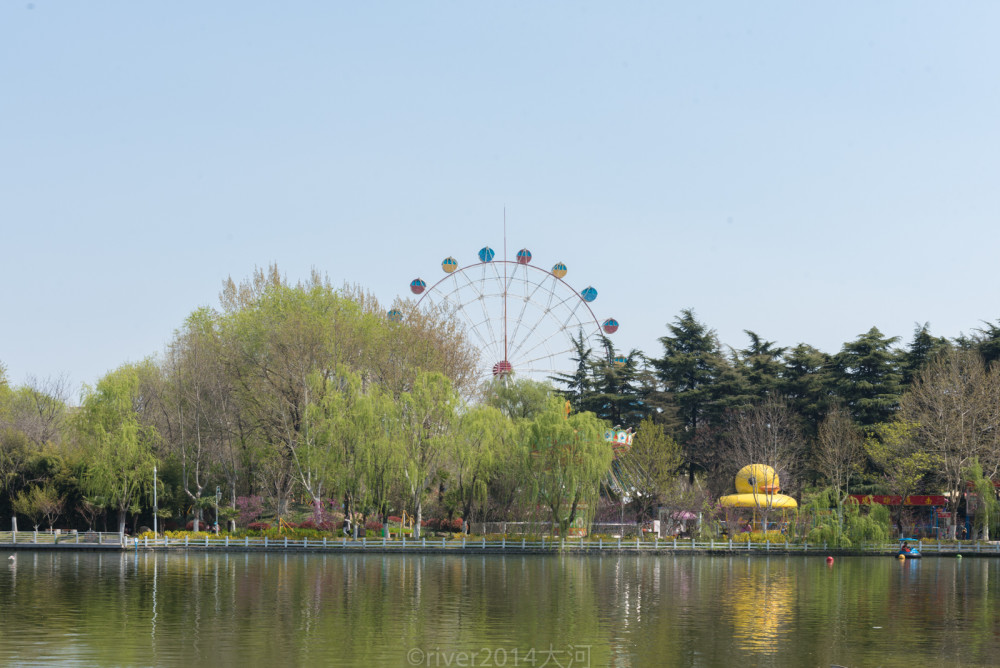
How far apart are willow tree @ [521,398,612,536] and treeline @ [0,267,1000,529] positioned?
4.2 inches

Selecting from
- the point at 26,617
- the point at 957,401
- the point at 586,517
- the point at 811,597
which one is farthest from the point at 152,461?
the point at 957,401

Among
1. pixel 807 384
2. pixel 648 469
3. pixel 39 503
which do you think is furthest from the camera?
pixel 807 384

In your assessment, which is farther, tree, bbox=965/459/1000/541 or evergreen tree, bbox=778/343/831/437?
evergreen tree, bbox=778/343/831/437

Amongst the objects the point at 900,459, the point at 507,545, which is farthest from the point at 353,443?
the point at 900,459

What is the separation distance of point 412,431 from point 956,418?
35690mm

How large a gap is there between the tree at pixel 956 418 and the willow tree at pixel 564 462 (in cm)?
2274

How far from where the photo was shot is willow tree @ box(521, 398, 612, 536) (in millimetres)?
61938

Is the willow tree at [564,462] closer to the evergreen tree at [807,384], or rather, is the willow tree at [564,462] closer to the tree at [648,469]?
the tree at [648,469]

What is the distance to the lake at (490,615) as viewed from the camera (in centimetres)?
2519

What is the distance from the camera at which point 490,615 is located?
32031mm

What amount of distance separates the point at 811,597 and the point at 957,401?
120ft

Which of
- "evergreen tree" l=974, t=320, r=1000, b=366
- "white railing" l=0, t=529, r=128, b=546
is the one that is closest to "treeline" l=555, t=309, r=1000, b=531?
"evergreen tree" l=974, t=320, r=1000, b=366

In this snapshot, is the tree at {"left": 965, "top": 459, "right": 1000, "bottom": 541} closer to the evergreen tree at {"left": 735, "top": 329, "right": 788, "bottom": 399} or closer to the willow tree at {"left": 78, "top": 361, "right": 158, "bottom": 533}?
the evergreen tree at {"left": 735, "top": 329, "right": 788, "bottom": 399}

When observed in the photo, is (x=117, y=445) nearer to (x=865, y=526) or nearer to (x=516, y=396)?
(x=516, y=396)
